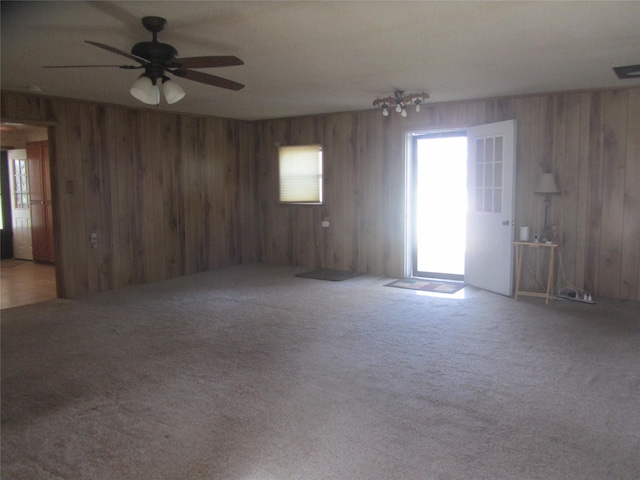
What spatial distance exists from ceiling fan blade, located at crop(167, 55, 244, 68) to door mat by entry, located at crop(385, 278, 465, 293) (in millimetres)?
3769

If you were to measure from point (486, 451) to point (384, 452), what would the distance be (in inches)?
20.0

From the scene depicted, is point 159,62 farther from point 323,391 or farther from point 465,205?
point 465,205

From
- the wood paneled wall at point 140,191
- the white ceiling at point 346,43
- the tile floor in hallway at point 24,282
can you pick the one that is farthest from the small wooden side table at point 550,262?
the tile floor in hallway at point 24,282

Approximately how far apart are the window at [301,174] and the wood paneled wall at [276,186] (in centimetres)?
14

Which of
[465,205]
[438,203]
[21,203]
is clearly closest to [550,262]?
[465,205]

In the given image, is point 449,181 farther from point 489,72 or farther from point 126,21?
point 126,21

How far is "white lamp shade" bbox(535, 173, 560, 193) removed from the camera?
534 cm

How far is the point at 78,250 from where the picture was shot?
5.86m

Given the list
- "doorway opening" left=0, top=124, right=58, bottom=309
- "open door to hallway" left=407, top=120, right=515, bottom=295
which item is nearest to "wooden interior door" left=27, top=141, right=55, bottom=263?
"doorway opening" left=0, top=124, right=58, bottom=309

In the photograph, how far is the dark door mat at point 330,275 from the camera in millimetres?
6711

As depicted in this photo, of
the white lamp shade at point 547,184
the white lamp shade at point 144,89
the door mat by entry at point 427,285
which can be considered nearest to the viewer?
the white lamp shade at point 144,89

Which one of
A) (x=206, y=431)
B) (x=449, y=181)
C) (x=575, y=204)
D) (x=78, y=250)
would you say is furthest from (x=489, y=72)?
(x=78, y=250)

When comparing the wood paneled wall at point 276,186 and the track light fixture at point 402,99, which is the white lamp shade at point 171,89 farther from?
the wood paneled wall at point 276,186

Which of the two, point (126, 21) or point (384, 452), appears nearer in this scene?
point (384, 452)
